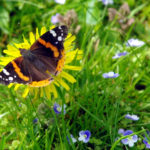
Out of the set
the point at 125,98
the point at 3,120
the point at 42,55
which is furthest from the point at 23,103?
the point at 125,98

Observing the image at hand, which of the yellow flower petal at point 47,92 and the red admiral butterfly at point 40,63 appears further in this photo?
the yellow flower petal at point 47,92

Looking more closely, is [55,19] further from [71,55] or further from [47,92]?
[47,92]

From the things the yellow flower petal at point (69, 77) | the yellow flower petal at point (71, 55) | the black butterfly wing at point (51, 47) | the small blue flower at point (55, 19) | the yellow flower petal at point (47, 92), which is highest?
the small blue flower at point (55, 19)

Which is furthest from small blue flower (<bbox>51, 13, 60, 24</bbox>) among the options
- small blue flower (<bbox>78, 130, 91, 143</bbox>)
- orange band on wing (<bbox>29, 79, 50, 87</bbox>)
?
small blue flower (<bbox>78, 130, 91, 143</bbox>)

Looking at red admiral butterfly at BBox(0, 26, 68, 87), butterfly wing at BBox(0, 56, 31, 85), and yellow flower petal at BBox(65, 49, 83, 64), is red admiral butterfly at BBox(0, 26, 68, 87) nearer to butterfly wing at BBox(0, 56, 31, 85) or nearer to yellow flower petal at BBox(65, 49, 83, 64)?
butterfly wing at BBox(0, 56, 31, 85)

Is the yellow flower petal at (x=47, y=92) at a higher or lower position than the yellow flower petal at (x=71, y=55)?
lower

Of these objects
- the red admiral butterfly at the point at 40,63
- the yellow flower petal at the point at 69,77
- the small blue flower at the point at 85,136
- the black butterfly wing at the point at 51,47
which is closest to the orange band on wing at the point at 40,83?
the red admiral butterfly at the point at 40,63

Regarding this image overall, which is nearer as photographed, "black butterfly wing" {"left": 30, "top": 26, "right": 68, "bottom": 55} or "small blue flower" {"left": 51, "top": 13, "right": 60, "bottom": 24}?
"black butterfly wing" {"left": 30, "top": 26, "right": 68, "bottom": 55}

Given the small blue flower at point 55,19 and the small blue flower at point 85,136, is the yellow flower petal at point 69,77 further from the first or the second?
the small blue flower at point 55,19

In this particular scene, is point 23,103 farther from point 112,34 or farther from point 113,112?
point 112,34
